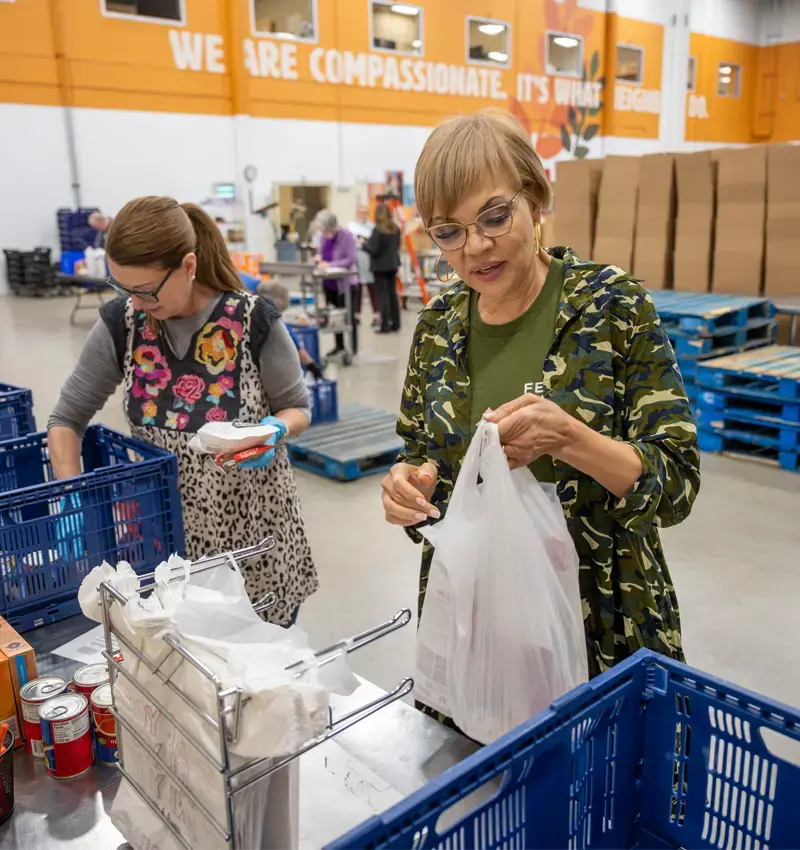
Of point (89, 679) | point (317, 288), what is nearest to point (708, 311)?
point (317, 288)

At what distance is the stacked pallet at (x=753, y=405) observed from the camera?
505cm

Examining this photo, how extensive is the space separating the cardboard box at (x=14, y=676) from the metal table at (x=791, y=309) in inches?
227

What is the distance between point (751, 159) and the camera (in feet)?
20.0

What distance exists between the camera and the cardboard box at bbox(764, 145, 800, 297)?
235 inches

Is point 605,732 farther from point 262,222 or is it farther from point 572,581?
point 262,222

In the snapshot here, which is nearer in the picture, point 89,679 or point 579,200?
point 89,679

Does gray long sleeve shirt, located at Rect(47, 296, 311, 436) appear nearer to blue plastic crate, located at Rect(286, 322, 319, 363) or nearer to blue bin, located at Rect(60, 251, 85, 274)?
blue plastic crate, located at Rect(286, 322, 319, 363)

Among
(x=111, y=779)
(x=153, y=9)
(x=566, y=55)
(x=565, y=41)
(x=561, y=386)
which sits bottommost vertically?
(x=111, y=779)

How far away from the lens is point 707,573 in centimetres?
379

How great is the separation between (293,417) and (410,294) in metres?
10.2

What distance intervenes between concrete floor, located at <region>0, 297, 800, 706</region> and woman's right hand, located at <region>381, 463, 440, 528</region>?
Answer: 176cm

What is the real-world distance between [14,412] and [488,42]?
16972mm

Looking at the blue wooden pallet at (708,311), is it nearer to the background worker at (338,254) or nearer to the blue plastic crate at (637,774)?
the background worker at (338,254)

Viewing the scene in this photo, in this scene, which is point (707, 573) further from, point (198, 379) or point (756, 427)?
point (198, 379)
